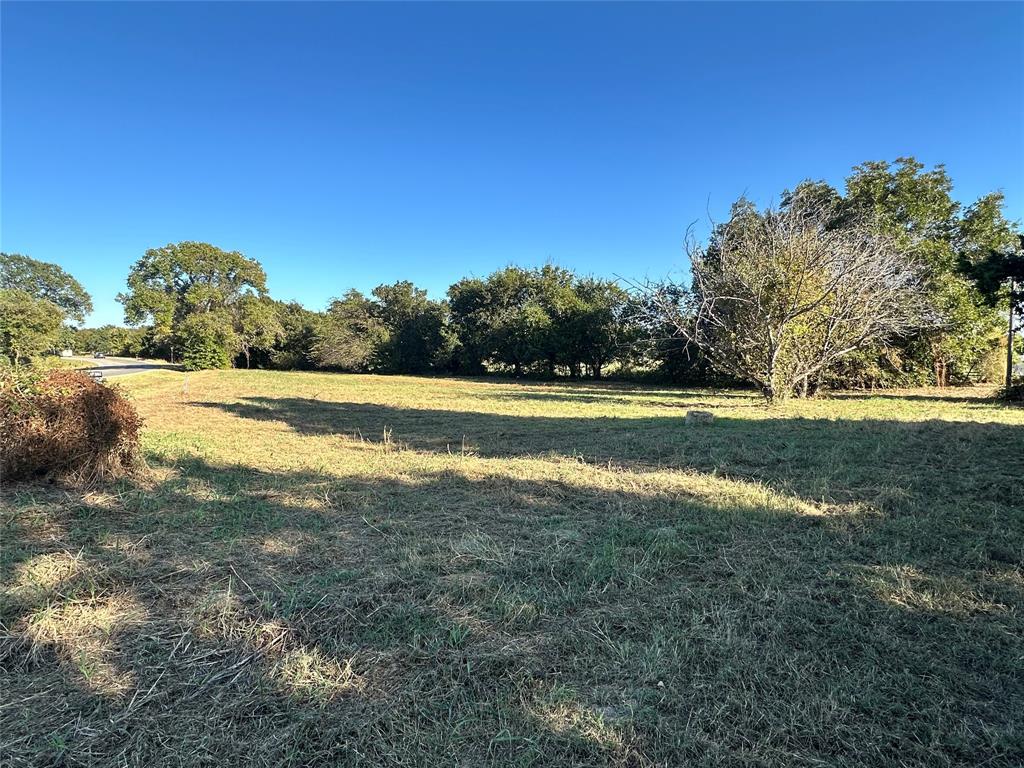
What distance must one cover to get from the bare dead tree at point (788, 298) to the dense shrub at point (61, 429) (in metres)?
12.3

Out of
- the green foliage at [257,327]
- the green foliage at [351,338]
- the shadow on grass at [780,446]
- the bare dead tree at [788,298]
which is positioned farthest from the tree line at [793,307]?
the green foliage at [257,327]

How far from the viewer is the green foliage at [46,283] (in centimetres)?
3962

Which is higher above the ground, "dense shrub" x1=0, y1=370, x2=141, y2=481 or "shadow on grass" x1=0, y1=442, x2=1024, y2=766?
"dense shrub" x1=0, y1=370, x2=141, y2=481

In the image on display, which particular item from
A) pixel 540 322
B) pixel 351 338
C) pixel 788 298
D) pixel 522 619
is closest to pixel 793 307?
pixel 788 298

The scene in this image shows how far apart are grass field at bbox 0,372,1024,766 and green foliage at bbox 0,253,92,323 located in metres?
47.5

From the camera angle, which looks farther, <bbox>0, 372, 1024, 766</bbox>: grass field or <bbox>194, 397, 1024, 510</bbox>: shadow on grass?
<bbox>194, 397, 1024, 510</bbox>: shadow on grass

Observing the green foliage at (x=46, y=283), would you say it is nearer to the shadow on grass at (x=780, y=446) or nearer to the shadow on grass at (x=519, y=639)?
the shadow on grass at (x=780, y=446)

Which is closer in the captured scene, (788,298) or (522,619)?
(522,619)

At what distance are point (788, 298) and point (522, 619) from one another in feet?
43.1

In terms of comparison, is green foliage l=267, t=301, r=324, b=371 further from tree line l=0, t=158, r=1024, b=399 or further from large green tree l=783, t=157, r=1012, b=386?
large green tree l=783, t=157, r=1012, b=386

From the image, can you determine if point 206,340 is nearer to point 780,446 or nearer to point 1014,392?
point 780,446

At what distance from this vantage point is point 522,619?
104 inches

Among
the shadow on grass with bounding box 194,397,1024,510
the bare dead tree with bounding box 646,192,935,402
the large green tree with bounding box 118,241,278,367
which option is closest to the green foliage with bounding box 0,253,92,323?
the large green tree with bounding box 118,241,278,367

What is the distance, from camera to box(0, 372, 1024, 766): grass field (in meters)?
1.84
